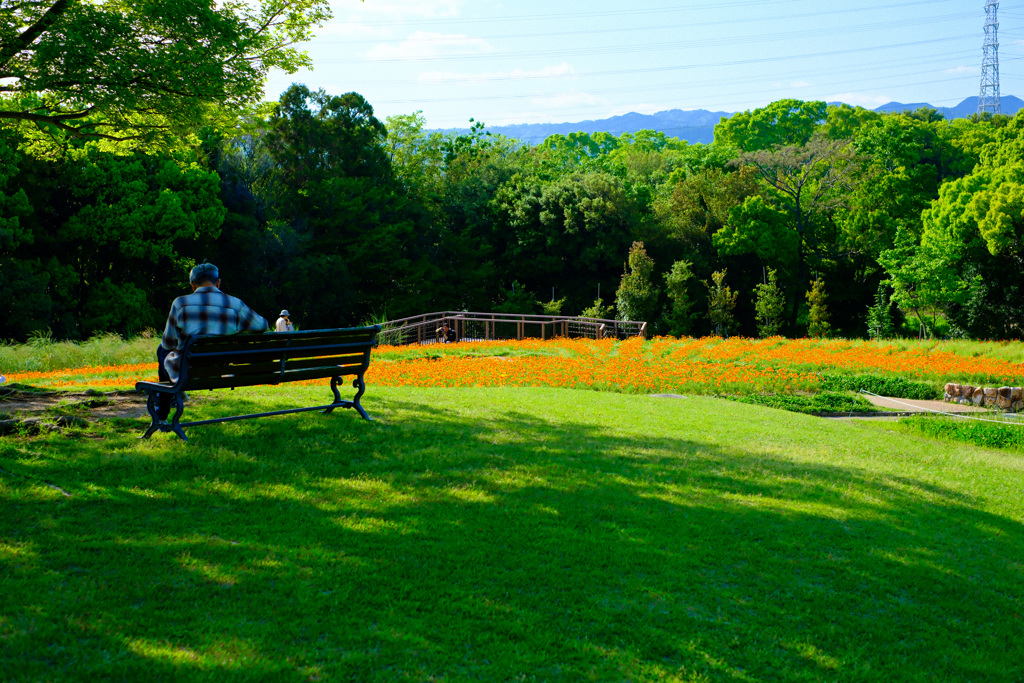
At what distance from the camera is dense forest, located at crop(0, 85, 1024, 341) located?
99.2 feet

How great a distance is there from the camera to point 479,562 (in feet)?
13.5

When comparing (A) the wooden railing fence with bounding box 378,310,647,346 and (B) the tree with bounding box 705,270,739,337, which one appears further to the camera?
(B) the tree with bounding box 705,270,739,337

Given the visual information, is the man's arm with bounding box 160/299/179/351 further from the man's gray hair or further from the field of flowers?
the field of flowers

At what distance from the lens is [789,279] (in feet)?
136

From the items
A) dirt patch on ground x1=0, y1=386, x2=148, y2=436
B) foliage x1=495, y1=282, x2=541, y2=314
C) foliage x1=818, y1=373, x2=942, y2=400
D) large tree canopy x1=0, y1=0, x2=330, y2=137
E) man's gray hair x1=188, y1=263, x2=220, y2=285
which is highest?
large tree canopy x1=0, y1=0, x2=330, y2=137

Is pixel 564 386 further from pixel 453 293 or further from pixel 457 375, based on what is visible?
pixel 453 293

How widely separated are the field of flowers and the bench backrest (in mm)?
4704

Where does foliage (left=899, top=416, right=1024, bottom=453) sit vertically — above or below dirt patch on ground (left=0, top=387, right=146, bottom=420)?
below

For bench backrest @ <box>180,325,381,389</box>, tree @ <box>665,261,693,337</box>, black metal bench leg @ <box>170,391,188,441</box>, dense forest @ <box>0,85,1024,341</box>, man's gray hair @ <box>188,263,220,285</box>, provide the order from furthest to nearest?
tree @ <box>665,261,693,337</box> < dense forest @ <box>0,85,1024,341</box> < man's gray hair @ <box>188,263,220,285</box> < bench backrest @ <box>180,325,381,389</box> < black metal bench leg @ <box>170,391,188,441</box>

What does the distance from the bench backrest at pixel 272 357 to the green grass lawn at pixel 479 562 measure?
1.61ft

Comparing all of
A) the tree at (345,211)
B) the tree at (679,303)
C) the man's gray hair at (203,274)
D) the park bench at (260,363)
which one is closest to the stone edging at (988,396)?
the park bench at (260,363)

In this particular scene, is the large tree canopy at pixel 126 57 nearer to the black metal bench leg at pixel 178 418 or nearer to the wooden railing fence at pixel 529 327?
the black metal bench leg at pixel 178 418

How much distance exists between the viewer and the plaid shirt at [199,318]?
6695 mm

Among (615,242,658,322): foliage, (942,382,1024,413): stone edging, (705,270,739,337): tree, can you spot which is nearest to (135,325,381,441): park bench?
(942,382,1024,413): stone edging
